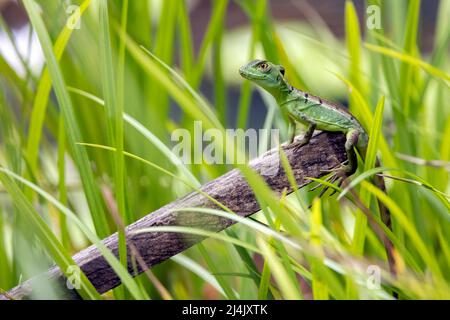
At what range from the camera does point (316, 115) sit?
1.10 m

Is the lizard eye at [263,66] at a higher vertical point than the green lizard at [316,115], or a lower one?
higher

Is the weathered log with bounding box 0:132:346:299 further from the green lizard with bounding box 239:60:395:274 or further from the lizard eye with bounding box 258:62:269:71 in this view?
the lizard eye with bounding box 258:62:269:71

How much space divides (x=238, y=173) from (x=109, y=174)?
2.13 ft

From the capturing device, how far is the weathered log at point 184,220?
37.5 inches

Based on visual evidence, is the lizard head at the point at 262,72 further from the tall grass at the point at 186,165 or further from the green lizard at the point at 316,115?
the tall grass at the point at 186,165

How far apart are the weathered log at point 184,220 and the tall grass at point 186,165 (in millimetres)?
24

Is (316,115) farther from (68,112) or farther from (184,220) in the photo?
(68,112)

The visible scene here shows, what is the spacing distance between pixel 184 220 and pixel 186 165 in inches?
21.9

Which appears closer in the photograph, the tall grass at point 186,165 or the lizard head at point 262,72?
the tall grass at point 186,165

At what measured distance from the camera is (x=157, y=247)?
96cm

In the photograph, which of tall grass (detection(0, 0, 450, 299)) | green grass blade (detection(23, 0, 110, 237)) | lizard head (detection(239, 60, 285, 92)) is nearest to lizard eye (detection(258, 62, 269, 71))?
lizard head (detection(239, 60, 285, 92))

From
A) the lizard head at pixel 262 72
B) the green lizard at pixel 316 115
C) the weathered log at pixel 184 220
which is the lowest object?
the weathered log at pixel 184 220

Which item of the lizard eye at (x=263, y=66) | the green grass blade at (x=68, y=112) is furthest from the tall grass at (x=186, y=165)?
the lizard eye at (x=263, y=66)

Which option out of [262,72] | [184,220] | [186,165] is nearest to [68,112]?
[184,220]
